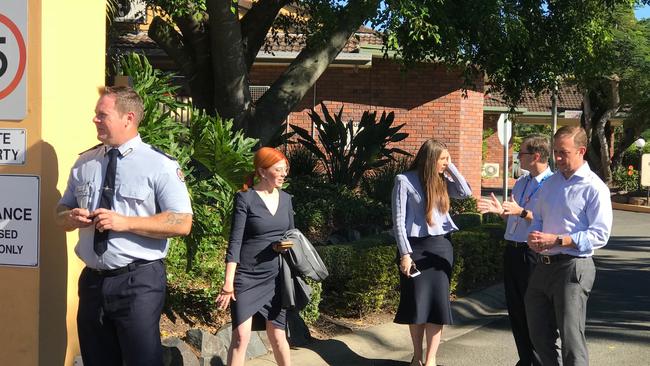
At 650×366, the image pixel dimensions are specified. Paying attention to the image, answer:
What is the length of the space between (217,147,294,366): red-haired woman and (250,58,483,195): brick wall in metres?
14.4

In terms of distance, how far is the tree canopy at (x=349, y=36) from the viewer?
10969 mm

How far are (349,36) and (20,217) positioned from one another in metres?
8.06

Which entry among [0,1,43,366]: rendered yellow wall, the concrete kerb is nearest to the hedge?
the concrete kerb

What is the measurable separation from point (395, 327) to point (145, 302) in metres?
4.75

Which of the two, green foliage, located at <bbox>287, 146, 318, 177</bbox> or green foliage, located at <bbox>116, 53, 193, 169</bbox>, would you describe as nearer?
green foliage, located at <bbox>116, 53, 193, 169</bbox>

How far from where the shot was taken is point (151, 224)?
436cm

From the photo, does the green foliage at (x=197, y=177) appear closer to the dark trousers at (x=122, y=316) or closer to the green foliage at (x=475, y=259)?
the dark trousers at (x=122, y=316)

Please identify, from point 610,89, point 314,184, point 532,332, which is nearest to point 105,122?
point 532,332

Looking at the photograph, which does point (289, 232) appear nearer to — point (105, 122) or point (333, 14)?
point (105, 122)

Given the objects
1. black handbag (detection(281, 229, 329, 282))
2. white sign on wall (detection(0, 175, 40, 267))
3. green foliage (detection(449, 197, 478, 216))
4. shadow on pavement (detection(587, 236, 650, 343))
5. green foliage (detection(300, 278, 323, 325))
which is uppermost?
white sign on wall (detection(0, 175, 40, 267))

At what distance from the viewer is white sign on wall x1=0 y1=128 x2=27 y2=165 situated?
486cm

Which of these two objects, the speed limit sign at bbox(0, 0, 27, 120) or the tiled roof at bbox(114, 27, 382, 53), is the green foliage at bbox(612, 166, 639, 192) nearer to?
the tiled roof at bbox(114, 27, 382, 53)

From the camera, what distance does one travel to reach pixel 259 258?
6051mm

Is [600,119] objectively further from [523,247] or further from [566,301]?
[566,301]
